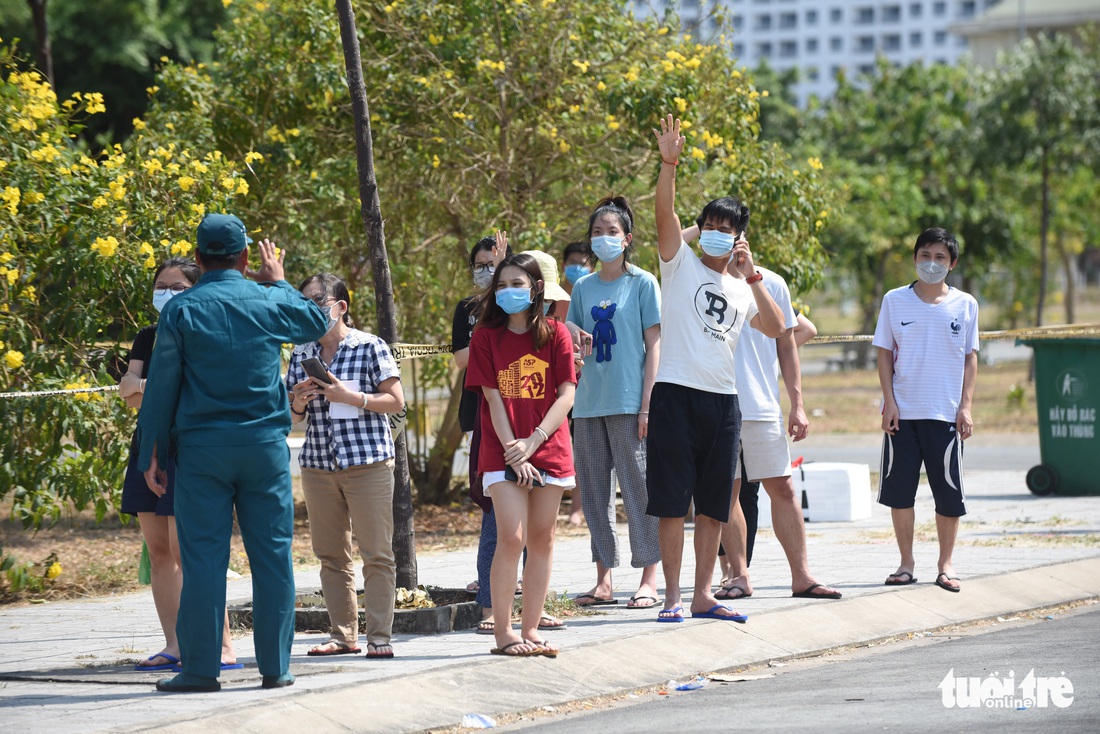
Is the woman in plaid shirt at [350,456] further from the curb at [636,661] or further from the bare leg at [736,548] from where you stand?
the bare leg at [736,548]

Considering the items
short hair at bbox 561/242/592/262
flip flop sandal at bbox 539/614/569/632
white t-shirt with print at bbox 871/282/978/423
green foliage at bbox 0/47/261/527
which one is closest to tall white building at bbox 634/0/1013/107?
green foliage at bbox 0/47/261/527

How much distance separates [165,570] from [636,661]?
83.5 inches

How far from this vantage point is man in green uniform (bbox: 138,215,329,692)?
19.1 ft

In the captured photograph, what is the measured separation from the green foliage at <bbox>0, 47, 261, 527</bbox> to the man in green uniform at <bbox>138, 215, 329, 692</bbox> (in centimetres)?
320

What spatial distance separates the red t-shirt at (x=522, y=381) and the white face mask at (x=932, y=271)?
287cm

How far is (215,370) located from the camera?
5.82 meters

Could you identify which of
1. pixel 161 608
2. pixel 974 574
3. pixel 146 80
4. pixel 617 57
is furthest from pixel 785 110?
pixel 161 608

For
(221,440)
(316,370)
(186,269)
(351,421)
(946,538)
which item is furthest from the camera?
(946,538)

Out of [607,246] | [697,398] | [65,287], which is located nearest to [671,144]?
[607,246]

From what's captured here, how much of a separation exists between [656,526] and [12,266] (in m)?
4.28

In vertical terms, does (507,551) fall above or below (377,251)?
below

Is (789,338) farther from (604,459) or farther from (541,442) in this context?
(541,442)

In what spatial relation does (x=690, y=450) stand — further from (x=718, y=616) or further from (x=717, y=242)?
(x=717, y=242)

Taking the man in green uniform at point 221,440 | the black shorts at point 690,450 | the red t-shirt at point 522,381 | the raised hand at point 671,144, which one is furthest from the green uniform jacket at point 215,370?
the black shorts at point 690,450
